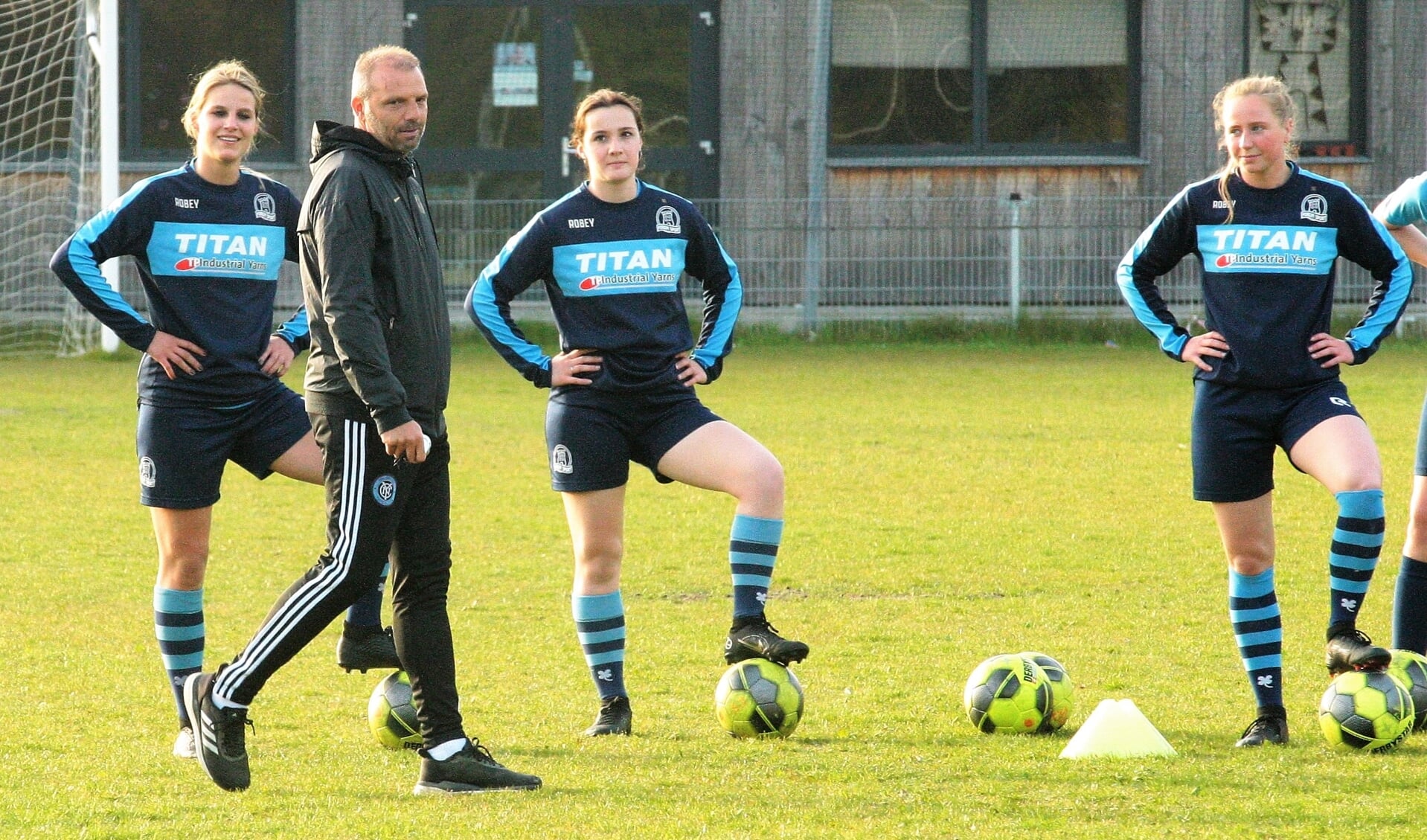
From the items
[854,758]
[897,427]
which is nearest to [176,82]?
[897,427]

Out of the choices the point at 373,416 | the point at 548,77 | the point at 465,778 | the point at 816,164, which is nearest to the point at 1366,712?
the point at 465,778

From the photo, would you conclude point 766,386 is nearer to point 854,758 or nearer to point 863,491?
point 863,491

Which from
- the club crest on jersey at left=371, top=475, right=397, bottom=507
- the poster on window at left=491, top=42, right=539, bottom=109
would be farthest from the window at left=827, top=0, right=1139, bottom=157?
the club crest on jersey at left=371, top=475, right=397, bottom=507

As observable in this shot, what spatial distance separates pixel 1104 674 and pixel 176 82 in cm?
1615

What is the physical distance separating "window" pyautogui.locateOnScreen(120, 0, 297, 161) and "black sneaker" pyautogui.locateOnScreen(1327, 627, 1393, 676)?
16350 mm

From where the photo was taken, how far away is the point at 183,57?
65.5ft

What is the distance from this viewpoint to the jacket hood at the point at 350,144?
4773 mm

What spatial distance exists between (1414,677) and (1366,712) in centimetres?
36

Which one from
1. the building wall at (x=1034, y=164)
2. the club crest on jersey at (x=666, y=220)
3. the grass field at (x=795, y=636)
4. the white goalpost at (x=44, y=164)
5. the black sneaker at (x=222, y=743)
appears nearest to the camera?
the grass field at (x=795, y=636)

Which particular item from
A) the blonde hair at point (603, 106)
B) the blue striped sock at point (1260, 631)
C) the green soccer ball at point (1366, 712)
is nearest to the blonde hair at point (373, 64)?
the blonde hair at point (603, 106)

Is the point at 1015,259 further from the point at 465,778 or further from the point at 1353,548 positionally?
the point at 465,778

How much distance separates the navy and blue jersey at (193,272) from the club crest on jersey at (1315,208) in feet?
10.7

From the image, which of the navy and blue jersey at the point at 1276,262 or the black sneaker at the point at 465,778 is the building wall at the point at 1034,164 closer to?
the navy and blue jersey at the point at 1276,262

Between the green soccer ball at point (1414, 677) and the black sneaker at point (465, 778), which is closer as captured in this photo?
the black sneaker at point (465, 778)
